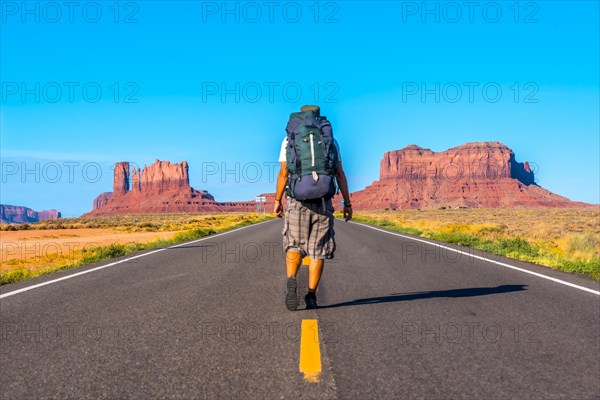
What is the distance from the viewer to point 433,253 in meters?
12.2

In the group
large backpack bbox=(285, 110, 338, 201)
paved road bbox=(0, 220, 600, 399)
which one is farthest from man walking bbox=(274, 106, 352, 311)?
paved road bbox=(0, 220, 600, 399)

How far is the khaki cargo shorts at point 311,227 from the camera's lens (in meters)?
5.14

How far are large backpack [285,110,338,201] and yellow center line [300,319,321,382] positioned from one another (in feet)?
4.23

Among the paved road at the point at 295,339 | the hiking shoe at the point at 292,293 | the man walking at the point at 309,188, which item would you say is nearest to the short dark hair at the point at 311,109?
the man walking at the point at 309,188

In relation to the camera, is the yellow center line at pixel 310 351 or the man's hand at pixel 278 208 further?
the man's hand at pixel 278 208

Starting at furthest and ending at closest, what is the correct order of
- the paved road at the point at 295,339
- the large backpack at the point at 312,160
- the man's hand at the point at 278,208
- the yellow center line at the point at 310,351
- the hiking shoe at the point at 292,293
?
the man's hand at the point at 278,208 → the hiking shoe at the point at 292,293 → the large backpack at the point at 312,160 → the yellow center line at the point at 310,351 → the paved road at the point at 295,339

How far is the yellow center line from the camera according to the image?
322 cm

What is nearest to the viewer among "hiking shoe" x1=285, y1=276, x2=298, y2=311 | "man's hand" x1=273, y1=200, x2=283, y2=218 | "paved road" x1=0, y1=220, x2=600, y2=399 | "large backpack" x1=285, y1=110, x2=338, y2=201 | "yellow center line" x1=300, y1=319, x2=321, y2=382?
"paved road" x1=0, y1=220, x2=600, y2=399

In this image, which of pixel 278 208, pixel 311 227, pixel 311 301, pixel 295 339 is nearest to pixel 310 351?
pixel 295 339

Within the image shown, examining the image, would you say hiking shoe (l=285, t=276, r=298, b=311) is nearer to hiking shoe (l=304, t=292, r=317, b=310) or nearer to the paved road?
the paved road

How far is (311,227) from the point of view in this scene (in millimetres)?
5227

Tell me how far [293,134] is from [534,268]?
20.9 ft

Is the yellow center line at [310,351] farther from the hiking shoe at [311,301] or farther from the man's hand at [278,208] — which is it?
the man's hand at [278,208]

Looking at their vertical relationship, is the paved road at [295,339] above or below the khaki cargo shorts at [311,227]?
below
